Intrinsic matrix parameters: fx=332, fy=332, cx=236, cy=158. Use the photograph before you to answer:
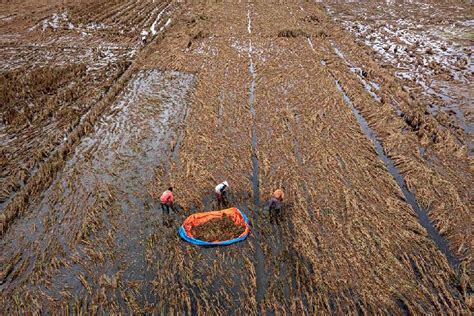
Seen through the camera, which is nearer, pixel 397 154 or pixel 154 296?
pixel 154 296

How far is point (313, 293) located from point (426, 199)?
528 cm

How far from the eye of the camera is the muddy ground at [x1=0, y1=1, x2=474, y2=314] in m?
8.13

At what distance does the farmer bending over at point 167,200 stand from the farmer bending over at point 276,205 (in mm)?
2948

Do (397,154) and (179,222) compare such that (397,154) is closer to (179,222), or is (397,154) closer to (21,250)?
(179,222)

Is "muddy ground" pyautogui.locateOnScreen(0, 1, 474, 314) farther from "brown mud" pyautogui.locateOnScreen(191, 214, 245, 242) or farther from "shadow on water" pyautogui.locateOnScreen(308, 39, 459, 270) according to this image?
"brown mud" pyautogui.locateOnScreen(191, 214, 245, 242)

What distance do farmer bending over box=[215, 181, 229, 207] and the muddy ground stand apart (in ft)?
0.93

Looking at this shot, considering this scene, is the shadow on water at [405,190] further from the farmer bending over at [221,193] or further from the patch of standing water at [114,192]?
the patch of standing water at [114,192]

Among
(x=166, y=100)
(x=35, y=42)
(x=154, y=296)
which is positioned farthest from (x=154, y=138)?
(x=35, y=42)

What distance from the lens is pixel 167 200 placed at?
32.0 feet

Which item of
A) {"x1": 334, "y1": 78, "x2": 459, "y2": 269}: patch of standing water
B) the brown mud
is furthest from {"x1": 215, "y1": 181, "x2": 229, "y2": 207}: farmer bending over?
{"x1": 334, "y1": 78, "x2": 459, "y2": 269}: patch of standing water

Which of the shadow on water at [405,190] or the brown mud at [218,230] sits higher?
the brown mud at [218,230]

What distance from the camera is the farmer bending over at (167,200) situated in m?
9.70

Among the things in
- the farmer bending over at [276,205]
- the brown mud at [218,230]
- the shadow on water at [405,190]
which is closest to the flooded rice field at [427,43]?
the shadow on water at [405,190]

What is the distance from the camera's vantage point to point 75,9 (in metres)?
31.5
